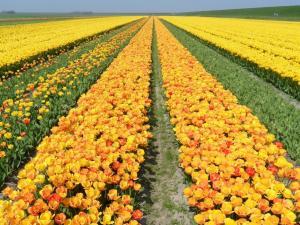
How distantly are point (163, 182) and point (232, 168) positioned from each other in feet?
6.01

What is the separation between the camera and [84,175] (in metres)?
4.81

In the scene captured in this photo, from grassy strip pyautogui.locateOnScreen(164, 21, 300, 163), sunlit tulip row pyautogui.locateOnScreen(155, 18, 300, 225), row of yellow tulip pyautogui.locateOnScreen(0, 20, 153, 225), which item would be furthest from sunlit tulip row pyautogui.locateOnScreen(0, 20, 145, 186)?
grassy strip pyautogui.locateOnScreen(164, 21, 300, 163)

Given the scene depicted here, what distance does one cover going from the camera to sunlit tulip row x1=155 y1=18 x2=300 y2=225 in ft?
13.8

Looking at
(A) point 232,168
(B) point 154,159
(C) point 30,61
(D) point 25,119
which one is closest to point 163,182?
(B) point 154,159

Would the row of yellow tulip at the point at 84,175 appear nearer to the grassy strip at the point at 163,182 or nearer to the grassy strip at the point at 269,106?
the grassy strip at the point at 163,182

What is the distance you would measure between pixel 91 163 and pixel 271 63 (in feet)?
39.8

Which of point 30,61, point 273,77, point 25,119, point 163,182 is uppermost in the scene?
point 25,119

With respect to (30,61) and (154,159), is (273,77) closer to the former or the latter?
(154,159)

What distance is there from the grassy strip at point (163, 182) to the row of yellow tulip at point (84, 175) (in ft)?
1.90

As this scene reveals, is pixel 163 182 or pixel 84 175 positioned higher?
pixel 84 175

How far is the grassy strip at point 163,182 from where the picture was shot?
17.9 feet

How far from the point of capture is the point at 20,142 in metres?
7.57

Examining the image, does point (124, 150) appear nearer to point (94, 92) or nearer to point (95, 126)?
point (95, 126)

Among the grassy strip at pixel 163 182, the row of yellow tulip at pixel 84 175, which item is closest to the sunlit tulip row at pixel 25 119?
the row of yellow tulip at pixel 84 175
